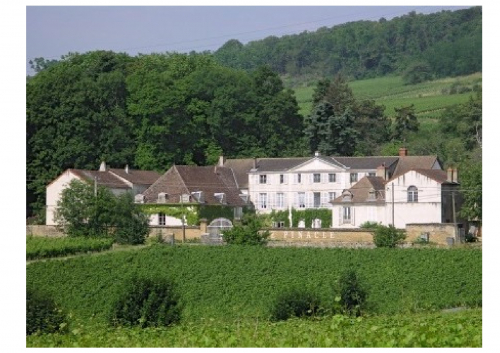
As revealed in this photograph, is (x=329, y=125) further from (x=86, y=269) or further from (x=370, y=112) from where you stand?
(x=86, y=269)

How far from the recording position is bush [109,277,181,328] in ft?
59.2

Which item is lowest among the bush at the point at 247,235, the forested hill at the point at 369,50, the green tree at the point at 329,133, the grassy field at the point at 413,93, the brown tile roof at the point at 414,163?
the bush at the point at 247,235

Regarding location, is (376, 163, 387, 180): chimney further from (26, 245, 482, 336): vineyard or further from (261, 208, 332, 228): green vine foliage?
(26, 245, 482, 336): vineyard

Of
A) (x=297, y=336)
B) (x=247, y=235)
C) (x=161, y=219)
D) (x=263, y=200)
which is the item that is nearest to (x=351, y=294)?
(x=297, y=336)

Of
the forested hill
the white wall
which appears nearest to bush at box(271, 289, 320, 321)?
the white wall

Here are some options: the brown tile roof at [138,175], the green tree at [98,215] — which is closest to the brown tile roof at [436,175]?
the green tree at [98,215]

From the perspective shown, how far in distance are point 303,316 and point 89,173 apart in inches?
874

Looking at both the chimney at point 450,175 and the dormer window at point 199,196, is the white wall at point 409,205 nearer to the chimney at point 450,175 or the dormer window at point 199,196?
the chimney at point 450,175

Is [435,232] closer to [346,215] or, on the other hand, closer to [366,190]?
[366,190]

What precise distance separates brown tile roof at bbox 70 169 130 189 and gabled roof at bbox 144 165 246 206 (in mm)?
992

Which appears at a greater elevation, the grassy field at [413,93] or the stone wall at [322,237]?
the grassy field at [413,93]

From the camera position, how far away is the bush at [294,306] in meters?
19.0

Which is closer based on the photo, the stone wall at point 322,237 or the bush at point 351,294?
the bush at point 351,294

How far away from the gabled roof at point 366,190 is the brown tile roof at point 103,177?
736cm
